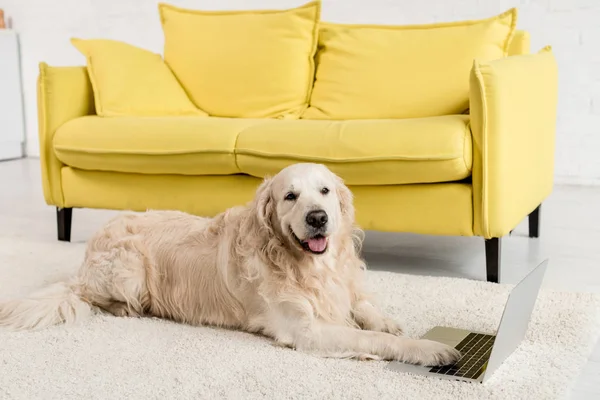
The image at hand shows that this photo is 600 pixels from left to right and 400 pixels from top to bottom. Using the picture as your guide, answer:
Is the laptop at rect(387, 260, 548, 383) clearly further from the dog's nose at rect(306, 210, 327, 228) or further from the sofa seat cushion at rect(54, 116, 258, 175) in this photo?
the sofa seat cushion at rect(54, 116, 258, 175)

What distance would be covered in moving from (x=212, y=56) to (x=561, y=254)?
176 centimetres

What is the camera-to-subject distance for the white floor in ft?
9.11

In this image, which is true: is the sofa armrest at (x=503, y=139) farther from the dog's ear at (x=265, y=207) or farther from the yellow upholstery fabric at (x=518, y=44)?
the dog's ear at (x=265, y=207)

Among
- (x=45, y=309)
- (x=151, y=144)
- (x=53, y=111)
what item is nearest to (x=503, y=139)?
(x=151, y=144)

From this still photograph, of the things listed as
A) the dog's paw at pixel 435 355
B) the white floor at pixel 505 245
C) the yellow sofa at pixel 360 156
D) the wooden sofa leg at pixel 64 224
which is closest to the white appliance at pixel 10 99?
the white floor at pixel 505 245

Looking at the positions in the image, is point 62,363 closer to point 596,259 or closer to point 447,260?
point 447,260

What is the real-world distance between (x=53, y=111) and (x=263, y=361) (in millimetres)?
1849

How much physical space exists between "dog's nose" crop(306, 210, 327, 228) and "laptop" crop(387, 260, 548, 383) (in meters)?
0.39

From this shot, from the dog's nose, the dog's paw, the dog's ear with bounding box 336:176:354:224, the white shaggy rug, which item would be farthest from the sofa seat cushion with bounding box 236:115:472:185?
the dog's paw

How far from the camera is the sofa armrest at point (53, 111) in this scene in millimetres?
3293

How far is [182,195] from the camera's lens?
308 cm

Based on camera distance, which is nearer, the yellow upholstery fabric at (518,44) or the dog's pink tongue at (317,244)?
the dog's pink tongue at (317,244)

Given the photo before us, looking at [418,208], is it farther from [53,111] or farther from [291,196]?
[53,111]

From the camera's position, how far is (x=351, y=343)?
195cm
